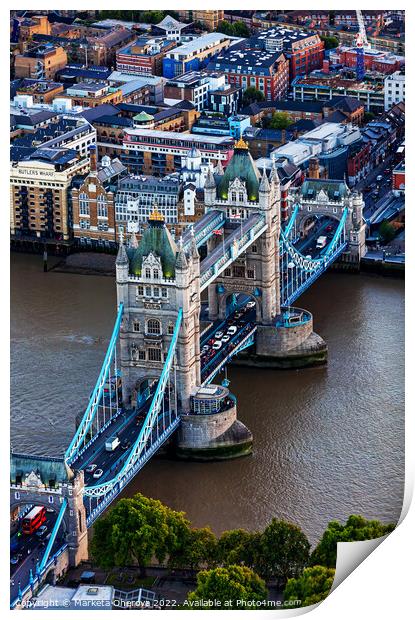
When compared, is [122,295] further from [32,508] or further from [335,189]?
[335,189]

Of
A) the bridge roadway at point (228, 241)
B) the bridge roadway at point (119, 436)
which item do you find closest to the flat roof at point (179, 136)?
the bridge roadway at point (228, 241)

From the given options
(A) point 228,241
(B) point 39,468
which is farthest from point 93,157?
(B) point 39,468

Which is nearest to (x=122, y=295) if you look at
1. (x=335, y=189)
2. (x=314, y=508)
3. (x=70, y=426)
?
(x=70, y=426)

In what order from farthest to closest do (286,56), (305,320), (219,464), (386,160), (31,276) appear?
1. (286,56)
2. (386,160)
3. (31,276)
4. (305,320)
5. (219,464)


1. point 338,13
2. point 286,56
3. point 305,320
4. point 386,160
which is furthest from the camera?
point 338,13

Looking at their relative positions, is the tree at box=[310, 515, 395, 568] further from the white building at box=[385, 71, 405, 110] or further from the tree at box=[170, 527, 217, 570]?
the white building at box=[385, 71, 405, 110]

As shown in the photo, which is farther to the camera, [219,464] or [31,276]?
[31,276]

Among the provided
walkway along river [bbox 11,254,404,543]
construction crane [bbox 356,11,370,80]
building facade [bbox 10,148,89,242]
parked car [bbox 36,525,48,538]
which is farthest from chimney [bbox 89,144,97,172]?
parked car [bbox 36,525,48,538]

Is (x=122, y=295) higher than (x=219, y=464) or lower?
higher
